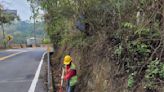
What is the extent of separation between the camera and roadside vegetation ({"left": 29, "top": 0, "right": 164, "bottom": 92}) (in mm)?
7586

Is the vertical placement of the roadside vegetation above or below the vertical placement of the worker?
above

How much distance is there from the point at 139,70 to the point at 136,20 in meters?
1.54

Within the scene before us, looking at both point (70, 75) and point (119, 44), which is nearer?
point (119, 44)

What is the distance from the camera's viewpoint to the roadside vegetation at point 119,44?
7.59 metres

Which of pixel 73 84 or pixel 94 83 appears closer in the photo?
pixel 94 83

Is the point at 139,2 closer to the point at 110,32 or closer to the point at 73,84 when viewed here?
the point at 110,32

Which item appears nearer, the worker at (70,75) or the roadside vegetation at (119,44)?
the roadside vegetation at (119,44)

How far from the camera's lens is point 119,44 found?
8.90 meters

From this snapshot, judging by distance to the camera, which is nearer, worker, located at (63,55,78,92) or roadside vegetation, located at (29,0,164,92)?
roadside vegetation, located at (29,0,164,92)

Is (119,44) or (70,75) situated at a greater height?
(119,44)

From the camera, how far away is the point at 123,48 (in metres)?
8.56

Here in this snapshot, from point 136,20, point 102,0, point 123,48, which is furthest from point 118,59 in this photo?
point 102,0

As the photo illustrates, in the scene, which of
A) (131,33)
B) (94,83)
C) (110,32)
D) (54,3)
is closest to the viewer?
(131,33)

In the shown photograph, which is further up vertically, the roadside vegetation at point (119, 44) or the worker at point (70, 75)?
the roadside vegetation at point (119, 44)
